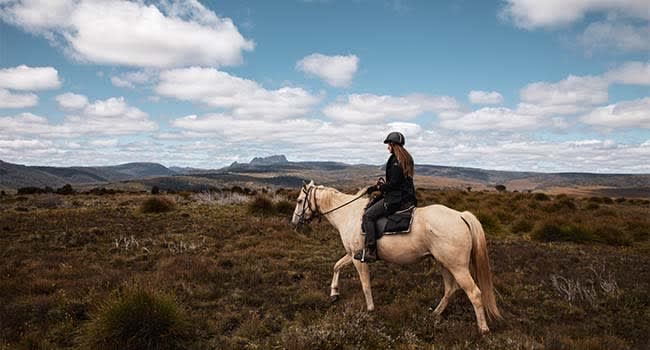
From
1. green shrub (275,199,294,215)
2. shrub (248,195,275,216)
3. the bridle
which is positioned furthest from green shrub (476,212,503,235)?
the bridle

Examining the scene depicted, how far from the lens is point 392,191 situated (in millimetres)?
7125

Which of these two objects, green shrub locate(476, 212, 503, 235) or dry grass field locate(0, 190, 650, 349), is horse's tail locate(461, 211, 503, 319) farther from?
green shrub locate(476, 212, 503, 235)

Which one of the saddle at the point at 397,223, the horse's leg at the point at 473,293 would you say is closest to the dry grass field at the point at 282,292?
the horse's leg at the point at 473,293

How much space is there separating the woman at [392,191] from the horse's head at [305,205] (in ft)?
5.68

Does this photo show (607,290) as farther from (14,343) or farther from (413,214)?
(14,343)

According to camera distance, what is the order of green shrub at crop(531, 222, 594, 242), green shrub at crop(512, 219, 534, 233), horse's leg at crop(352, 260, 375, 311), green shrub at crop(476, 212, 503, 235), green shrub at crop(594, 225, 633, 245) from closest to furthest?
1. horse's leg at crop(352, 260, 375, 311)
2. green shrub at crop(594, 225, 633, 245)
3. green shrub at crop(531, 222, 594, 242)
4. green shrub at crop(512, 219, 534, 233)
5. green shrub at crop(476, 212, 503, 235)

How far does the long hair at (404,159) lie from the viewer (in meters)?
7.01

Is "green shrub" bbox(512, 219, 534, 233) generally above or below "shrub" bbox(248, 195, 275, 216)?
below

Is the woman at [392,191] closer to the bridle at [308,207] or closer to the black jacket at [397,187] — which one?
the black jacket at [397,187]

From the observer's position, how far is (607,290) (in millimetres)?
8344

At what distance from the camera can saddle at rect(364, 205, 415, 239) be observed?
6843 millimetres

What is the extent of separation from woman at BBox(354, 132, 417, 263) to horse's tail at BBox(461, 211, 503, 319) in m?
1.12

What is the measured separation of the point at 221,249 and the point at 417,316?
8267 mm

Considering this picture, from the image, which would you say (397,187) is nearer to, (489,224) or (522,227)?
(489,224)
